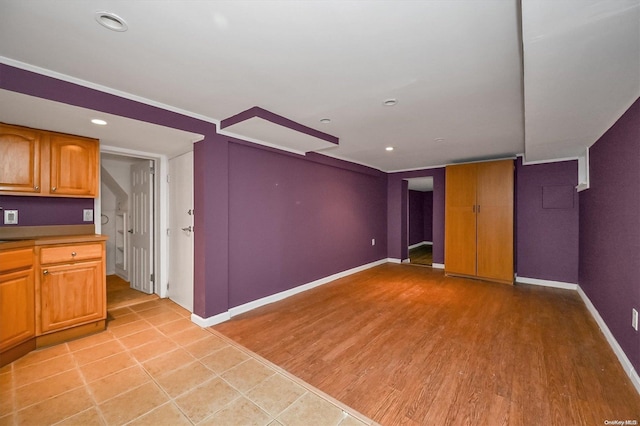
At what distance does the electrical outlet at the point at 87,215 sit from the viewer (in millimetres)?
2990

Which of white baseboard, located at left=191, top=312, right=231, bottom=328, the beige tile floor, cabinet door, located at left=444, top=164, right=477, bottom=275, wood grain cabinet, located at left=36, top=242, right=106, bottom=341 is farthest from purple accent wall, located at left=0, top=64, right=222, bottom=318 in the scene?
cabinet door, located at left=444, top=164, right=477, bottom=275

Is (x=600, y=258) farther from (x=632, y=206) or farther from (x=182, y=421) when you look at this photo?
(x=182, y=421)

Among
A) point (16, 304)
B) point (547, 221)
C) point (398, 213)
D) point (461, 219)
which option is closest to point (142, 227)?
point (16, 304)

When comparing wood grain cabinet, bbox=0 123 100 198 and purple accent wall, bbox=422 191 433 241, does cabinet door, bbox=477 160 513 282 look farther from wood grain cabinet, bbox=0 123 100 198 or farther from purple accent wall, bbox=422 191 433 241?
wood grain cabinet, bbox=0 123 100 198

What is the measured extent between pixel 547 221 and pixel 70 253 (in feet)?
21.5

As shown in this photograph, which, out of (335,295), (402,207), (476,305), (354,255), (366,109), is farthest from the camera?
(402,207)

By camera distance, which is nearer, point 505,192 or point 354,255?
point 505,192

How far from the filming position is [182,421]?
1.58 metres

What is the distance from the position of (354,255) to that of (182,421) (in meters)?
4.06

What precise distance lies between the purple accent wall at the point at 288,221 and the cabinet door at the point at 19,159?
1.73 metres

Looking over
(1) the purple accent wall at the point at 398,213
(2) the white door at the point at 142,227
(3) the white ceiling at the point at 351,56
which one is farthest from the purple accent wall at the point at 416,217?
(2) the white door at the point at 142,227

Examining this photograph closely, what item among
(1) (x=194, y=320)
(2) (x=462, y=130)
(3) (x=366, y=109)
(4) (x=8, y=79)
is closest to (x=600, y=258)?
(2) (x=462, y=130)

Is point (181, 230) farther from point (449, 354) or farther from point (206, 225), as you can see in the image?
point (449, 354)

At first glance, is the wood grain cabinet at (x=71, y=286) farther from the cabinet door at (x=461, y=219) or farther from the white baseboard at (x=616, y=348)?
the cabinet door at (x=461, y=219)
